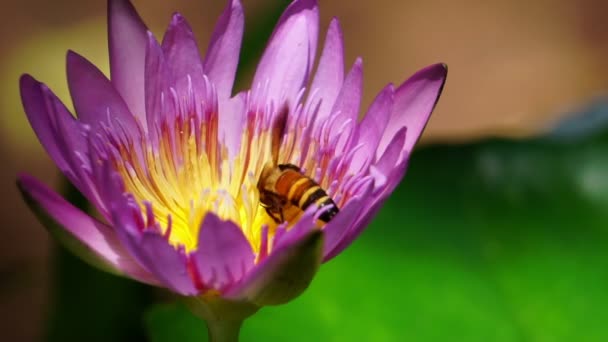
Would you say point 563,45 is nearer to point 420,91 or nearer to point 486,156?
point 486,156

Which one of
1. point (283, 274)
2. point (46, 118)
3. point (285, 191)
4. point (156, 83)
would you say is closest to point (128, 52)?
point (156, 83)

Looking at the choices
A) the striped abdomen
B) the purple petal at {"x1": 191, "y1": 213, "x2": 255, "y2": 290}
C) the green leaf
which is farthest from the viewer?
the green leaf

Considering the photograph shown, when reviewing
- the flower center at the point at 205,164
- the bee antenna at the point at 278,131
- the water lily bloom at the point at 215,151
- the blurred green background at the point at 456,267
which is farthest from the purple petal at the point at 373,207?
the blurred green background at the point at 456,267

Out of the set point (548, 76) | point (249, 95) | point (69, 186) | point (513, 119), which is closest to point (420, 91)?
point (249, 95)

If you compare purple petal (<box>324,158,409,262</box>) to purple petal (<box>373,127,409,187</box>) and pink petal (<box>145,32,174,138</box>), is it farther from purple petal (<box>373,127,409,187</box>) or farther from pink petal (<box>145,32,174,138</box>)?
pink petal (<box>145,32,174,138</box>)

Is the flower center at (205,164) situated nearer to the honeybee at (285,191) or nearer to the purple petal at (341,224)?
the honeybee at (285,191)

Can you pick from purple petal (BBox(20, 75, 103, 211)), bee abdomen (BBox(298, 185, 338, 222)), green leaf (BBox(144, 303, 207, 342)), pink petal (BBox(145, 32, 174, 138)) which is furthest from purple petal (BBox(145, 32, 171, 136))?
green leaf (BBox(144, 303, 207, 342))
